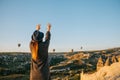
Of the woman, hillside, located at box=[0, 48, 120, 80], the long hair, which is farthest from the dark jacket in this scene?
hillside, located at box=[0, 48, 120, 80]

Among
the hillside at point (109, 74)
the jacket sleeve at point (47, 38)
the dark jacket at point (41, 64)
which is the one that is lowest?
the hillside at point (109, 74)

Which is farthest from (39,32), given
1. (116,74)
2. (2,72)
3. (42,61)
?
(2,72)

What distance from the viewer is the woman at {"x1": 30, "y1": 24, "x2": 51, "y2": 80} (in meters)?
9.38

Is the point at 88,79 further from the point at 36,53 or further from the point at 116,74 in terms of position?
the point at 36,53

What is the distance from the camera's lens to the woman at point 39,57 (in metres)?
9.38

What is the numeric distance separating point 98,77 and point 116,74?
0.98m

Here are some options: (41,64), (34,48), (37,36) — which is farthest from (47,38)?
(41,64)

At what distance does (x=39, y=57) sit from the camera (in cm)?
947

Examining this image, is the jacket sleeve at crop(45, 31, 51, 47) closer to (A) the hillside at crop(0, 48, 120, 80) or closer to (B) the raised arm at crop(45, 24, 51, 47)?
(B) the raised arm at crop(45, 24, 51, 47)

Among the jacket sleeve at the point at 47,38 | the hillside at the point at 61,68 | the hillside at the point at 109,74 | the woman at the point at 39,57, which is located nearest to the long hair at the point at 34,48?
the woman at the point at 39,57

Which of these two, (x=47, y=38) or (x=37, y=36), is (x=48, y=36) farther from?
(x=37, y=36)

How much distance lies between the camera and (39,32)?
9.34 meters

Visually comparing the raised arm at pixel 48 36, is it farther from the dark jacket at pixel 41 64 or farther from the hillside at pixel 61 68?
the hillside at pixel 61 68

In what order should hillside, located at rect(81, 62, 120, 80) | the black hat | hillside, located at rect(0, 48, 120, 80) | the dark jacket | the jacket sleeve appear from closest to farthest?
the black hat → the dark jacket → the jacket sleeve → hillside, located at rect(81, 62, 120, 80) → hillside, located at rect(0, 48, 120, 80)
